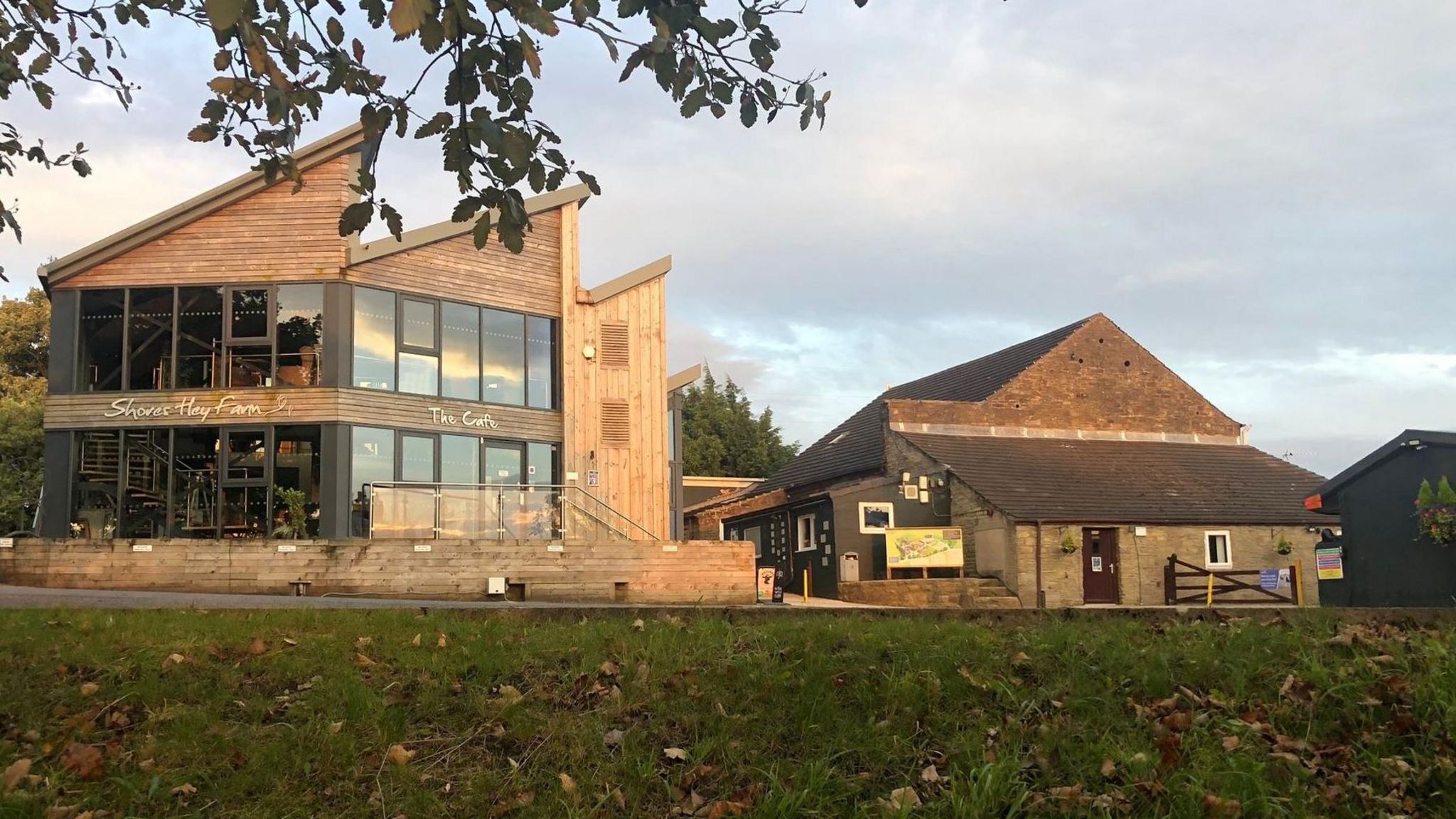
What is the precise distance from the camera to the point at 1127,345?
40.4m

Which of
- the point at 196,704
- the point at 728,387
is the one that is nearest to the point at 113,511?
the point at 196,704

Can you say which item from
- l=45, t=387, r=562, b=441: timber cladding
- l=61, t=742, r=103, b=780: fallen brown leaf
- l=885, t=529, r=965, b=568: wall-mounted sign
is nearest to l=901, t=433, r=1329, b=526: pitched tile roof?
l=885, t=529, r=965, b=568: wall-mounted sign

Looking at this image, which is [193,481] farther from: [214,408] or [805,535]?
[805,535]

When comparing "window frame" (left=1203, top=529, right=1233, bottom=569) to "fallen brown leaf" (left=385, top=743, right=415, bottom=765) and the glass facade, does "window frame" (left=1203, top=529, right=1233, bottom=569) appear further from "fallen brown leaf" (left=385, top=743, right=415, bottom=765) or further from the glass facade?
"fallen brown leaf" (left=385, top=743, right=415, bottom=765)

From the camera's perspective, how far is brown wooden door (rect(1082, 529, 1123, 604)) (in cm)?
3102

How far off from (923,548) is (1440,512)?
15394 millimetres

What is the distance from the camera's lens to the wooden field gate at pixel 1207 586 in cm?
3028

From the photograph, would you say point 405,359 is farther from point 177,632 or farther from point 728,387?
point 728,387

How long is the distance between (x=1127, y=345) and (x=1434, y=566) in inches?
984

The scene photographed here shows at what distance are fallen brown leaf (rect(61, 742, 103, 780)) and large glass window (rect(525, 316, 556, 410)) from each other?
21.3m

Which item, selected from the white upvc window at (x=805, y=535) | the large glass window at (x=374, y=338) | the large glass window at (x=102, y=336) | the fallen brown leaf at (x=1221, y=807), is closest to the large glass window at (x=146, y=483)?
the large glass window at (x=102, y=336)

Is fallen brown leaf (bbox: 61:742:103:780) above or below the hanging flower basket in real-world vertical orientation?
below

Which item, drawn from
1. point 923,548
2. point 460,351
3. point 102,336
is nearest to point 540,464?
point 460,351

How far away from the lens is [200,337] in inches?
961
